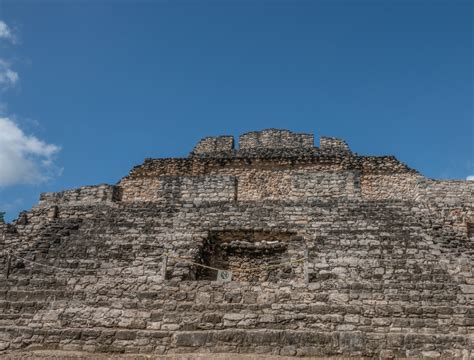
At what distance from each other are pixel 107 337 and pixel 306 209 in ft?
19.8

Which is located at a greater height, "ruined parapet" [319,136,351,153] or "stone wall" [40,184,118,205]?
"ruined parapet" [319,136,351,153]

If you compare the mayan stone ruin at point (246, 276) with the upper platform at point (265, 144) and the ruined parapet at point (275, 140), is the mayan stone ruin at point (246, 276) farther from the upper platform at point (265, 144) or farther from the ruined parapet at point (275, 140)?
the ruined parapet at point (275, 140)

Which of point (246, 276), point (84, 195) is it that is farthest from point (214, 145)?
point (246, 276)

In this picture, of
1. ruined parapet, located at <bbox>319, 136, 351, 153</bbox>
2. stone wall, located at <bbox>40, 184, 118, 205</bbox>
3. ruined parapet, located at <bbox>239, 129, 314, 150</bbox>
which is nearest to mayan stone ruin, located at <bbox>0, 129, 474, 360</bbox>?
stone wall, located at <bbox>40, 184, 118, 205</bbox>

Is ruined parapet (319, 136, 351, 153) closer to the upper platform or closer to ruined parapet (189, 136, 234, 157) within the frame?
the upper platform

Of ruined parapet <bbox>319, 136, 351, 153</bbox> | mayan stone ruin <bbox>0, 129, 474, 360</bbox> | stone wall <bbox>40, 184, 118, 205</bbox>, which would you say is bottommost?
mayan stone ruin <bbox>0, 129, 474, 360</bbox>

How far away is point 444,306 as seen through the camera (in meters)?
8.66

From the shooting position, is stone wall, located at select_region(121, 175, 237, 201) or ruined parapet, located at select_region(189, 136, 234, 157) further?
ruined parapet, located at select_region(189, 136, 234, 157)

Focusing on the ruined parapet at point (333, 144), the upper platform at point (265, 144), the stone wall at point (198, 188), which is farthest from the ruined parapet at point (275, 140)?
the stone wall at point (198, 188)

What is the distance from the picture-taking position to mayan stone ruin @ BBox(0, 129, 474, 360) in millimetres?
8156

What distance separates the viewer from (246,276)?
11.1m

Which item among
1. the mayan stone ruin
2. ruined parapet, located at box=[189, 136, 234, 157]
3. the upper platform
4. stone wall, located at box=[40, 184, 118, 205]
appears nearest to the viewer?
the mayan stone ruin

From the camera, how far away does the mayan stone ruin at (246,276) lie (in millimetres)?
8156

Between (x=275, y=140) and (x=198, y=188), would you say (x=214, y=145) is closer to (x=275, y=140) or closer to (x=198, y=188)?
(x=275, y=140)
